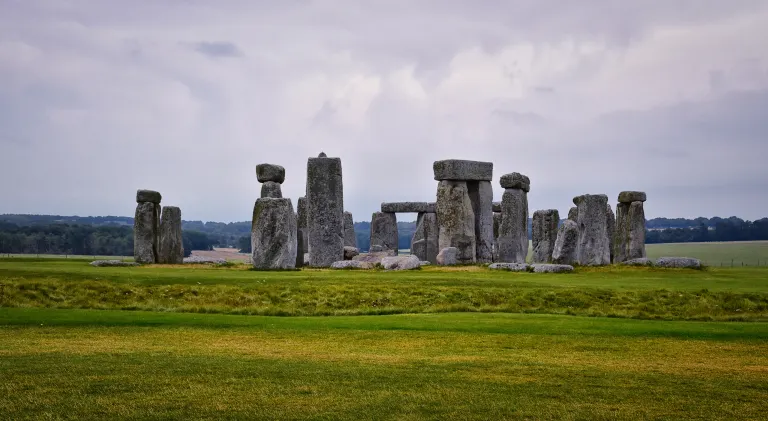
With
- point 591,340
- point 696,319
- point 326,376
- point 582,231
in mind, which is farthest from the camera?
point 582,231

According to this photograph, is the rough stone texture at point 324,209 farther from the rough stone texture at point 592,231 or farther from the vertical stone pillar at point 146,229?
the rough stone texture at point 592,231

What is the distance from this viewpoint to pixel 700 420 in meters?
7.72

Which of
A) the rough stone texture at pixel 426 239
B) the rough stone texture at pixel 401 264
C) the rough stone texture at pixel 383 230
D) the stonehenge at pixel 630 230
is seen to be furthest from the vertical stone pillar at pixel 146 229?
the stonehenge at pixel 630 230

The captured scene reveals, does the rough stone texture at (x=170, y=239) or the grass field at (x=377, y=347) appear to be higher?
the rough stone texture at (x=170, y=239)

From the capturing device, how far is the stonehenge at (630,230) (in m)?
33.0

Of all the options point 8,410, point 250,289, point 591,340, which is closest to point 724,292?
point 591,340

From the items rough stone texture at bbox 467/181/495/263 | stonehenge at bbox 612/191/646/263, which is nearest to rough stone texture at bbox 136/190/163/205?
rough stone texture at bbox 467/181/495/263

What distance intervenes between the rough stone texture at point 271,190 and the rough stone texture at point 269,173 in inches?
7.0

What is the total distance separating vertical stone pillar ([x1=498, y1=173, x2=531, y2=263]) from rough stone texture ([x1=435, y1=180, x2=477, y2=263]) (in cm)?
117

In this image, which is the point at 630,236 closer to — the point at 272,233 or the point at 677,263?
the point at 677,263

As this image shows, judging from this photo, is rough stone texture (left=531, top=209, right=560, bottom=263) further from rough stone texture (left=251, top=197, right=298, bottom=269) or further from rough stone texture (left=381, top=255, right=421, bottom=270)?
rough stone texture (left=251, top=197, right=298, bottom=269)

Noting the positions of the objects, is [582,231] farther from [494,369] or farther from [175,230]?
[494,369]

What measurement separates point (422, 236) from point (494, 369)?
29.1 metres

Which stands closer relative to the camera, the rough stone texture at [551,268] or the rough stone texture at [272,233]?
the rough stone texture at [272,233]
